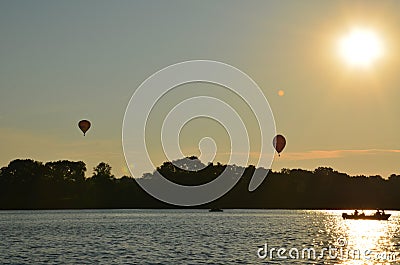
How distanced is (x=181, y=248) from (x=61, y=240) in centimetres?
2199

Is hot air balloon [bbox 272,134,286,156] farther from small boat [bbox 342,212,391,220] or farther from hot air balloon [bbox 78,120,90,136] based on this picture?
small boat [bbox 342,212,391,220]

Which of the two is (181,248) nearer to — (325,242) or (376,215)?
Result: (325,242)

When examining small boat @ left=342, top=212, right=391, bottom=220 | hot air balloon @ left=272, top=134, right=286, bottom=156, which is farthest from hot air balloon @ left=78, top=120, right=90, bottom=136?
small boat @ left=342, top=212, right=391, bottom=220

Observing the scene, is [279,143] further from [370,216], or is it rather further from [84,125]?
[370,216]

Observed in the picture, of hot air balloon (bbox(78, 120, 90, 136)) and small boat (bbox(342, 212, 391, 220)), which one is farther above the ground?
hot air balloon (bbox(78, 120, 90, 136))

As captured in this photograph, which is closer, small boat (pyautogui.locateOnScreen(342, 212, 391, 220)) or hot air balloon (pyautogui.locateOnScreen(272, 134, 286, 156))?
hot air balloon (pyautogui.locateOnScreen(272, 134, 286, 156))

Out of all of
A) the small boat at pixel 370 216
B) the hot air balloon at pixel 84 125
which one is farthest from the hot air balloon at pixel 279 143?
the small boat at pixel 370 216

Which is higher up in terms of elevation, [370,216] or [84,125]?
[84,125]

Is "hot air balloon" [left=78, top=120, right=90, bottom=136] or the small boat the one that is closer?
"hot air balloon" [left=78, top=120, right=90, bottom=136]

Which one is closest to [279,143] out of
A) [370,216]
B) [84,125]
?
[84,125]

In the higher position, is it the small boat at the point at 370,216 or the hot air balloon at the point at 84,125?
the hot air balloon at the point at 84,125

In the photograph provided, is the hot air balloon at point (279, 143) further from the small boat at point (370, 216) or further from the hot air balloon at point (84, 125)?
the small boat at point (370, 216)

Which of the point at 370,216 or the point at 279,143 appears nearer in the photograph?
the point at 279,143

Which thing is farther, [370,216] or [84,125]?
[370,216]
